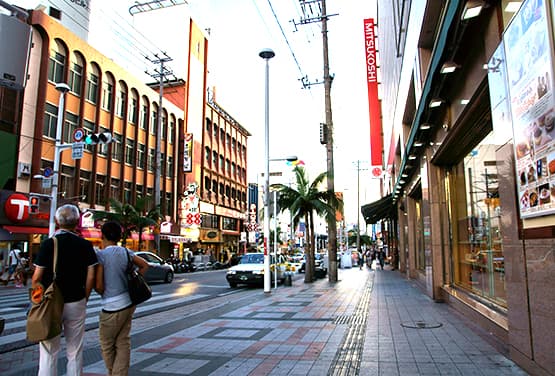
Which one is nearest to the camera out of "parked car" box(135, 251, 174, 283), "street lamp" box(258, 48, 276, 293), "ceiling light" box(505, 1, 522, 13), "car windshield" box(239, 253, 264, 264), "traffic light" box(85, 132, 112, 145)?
"ceiling light" box(505, 1, 522, 13)

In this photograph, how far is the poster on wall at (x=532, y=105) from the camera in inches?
158

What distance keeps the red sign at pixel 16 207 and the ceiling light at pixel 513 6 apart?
23.2 metres

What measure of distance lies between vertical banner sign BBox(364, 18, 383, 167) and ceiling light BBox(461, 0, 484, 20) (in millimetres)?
23367

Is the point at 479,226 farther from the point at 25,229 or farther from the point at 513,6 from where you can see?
the point at 25,229

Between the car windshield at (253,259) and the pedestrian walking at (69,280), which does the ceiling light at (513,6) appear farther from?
the car windshield at (253,259)

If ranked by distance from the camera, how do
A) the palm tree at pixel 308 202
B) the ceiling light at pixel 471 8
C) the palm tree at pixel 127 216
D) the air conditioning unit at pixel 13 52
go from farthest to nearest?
the palm tree at pixel 127 216, the palm tree at pixel 308 202, the air conditioning unit at pixel 13 52, the ceiling light at pixel 471 8

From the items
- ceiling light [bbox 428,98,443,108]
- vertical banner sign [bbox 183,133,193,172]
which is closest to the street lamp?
ceiling light [bbox 428,98,443,108]

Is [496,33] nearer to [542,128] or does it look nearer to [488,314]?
[542,128]

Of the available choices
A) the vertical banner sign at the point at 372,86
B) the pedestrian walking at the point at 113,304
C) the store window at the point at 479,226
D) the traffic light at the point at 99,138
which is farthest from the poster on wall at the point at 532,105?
the vertical banner sign at the point at 372,86

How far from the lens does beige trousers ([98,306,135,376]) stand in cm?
426

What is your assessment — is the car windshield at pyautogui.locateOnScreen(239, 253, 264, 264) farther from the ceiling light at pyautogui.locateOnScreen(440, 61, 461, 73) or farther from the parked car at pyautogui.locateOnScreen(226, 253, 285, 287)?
the ceiling light at pyautogui.locateOnScreen(440, 61, 461, 73)

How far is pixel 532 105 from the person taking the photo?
14.3ft

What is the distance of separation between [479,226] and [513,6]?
15.3ft

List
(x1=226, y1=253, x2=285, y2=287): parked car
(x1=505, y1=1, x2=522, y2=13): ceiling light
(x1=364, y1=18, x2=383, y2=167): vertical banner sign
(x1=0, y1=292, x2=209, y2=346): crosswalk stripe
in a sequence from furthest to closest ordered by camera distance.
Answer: (x1=364, y1=18, x2=383, y2=167): vertical banner sign < (x1=226, y1=253, x2=285, y2=287): parked car < (x1=0, y1=292, x2=209, y2=346): crosswalk stripe < (x1=505, y1=1, x2=522, y2=13): ceiling light
